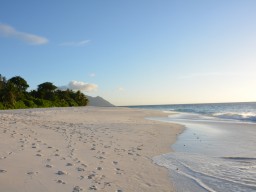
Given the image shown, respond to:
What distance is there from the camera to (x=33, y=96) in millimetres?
78188

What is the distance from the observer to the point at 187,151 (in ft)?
37.0

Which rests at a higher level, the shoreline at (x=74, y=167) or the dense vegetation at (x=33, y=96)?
the dense vegetation at (x=33, y=96)

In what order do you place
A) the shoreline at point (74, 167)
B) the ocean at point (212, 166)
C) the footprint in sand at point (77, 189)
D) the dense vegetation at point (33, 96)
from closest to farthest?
the footprint in sand at point (77, 189) < the shoreline at point (74, 167) < the ocean at point (212, 166) < the dense vegetation at point (33, 96)

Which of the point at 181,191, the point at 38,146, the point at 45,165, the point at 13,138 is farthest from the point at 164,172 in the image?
the point at 13,138

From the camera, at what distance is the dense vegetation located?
2052 inches

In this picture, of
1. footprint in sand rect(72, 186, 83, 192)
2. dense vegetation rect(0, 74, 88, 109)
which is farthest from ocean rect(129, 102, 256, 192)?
dense vegetation rect(0, 74, 88, 109)

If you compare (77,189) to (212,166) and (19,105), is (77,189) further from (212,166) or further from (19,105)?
(19,105)

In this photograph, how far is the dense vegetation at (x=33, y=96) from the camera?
52122mm

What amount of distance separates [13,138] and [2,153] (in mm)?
2548

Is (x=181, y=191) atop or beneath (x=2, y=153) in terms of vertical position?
beneath

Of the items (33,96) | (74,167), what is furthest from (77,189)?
(33,96)

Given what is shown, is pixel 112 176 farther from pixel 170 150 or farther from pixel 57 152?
pixel 170 150

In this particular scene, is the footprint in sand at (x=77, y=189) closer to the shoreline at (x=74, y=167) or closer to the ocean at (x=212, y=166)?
the shoreline at (x=74, y=167)

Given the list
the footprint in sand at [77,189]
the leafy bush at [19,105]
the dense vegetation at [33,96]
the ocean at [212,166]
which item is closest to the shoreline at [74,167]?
the footprint in sand at [77,189]
